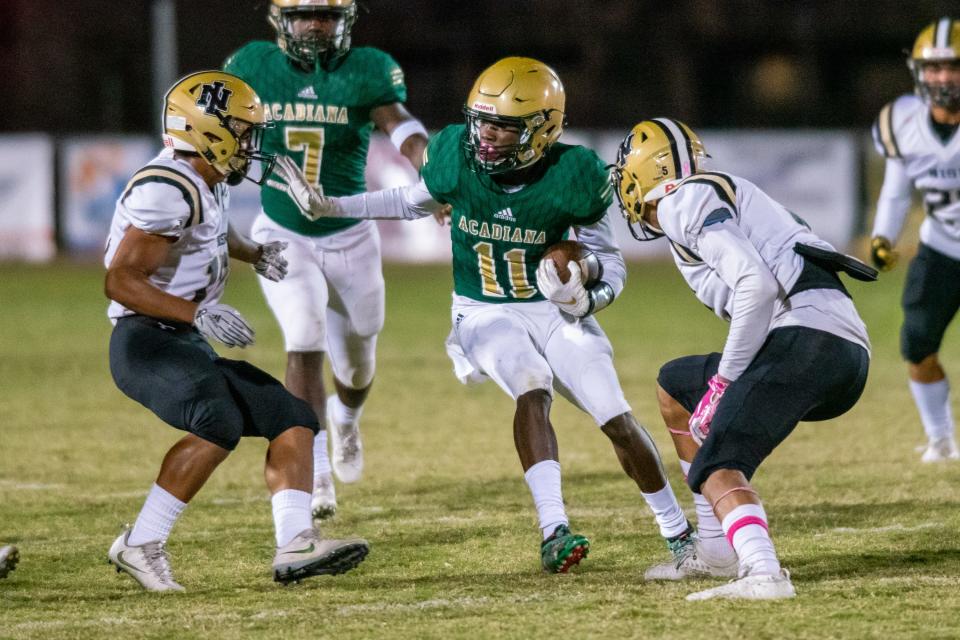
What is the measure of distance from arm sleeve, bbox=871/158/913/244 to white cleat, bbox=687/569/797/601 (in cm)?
326

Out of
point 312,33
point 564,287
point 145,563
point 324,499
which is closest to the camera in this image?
point 145,563

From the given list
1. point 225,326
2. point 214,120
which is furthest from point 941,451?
point 214,120

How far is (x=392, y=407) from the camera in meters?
8.59

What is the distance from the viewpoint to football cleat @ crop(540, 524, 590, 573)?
177 inches

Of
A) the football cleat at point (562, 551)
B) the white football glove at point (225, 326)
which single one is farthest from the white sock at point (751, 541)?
the white football glove at point (225, 326)

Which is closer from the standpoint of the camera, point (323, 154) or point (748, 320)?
point (748, 320)

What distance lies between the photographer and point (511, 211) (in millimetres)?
5074

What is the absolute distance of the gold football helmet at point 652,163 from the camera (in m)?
4.55

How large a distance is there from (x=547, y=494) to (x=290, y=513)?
33.2 inches

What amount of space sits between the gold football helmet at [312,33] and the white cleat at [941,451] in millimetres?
3310

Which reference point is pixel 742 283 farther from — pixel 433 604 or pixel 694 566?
pixel 433 604

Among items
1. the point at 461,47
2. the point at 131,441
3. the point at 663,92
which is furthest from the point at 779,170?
the point at 131,441

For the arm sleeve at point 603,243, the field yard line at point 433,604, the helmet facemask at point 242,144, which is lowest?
the field yard line at point 433,604

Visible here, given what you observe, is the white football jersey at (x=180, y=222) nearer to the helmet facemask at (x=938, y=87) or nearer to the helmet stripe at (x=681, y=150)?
the helmet stripe at (x=681, y=150)
